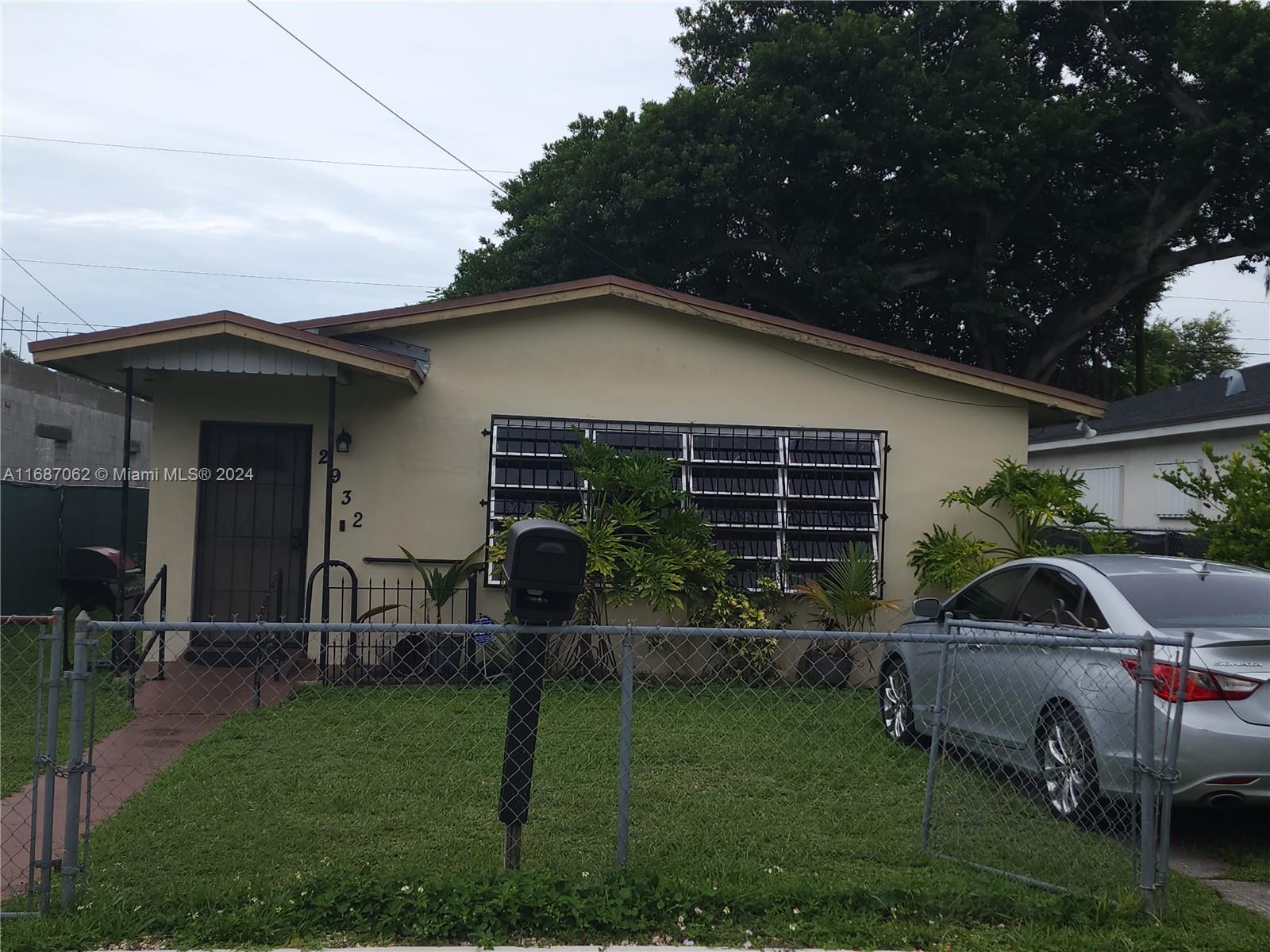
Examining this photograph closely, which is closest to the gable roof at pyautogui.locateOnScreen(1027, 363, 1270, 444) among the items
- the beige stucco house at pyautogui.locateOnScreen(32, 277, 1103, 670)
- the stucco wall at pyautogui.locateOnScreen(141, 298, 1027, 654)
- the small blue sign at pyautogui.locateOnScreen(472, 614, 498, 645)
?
the stucco wall at pyautogui.locateOnScreen(141, 298, 1027, 654)

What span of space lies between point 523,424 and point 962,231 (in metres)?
14.6

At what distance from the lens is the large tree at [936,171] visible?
19234mm

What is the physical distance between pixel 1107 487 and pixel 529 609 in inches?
722

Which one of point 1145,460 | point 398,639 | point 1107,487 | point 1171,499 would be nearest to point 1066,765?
point 398,639

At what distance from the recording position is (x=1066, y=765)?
5.35 metres

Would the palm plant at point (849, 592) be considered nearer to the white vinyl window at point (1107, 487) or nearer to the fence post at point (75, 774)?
the fence post at point (75, 774)

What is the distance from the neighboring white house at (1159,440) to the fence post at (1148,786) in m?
12.8

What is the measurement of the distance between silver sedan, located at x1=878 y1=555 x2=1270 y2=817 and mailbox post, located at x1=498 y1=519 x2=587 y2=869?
78.9 inches

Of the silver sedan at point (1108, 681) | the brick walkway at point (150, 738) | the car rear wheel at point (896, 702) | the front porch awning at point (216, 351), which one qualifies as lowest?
the brick walkway at point (150, 738)

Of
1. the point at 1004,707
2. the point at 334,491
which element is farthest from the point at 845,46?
the point at 1004,707

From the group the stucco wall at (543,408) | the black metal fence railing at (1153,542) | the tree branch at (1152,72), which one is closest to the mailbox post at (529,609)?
the stucco wall at (543,408)

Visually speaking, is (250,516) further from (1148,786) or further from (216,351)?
(1148,786)

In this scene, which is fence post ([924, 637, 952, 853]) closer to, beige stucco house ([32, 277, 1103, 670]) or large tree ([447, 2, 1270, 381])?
beige stucco house ([32, 277, 1103, 670])

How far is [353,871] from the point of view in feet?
14.3
